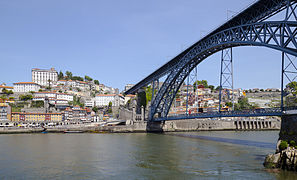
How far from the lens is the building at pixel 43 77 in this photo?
145875mm

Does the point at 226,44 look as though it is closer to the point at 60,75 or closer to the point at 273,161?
the point at 273,161

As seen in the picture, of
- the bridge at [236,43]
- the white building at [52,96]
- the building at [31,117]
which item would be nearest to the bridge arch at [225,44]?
the bridge at [236,43]

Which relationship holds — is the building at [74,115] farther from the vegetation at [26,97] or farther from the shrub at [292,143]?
the shrub at [292,143]

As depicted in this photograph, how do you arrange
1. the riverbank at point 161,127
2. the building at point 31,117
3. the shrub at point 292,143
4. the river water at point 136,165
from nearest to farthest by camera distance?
1. the river water at point 136,165
2. the shrub at point 292,143
3. the riverbank at point 161,127
4. the building at point 31,117

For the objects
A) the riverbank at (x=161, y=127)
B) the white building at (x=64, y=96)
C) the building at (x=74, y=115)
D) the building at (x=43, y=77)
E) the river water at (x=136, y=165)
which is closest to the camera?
the river water at (x=136, y=165)

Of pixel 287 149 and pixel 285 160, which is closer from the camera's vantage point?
pixel 285 160

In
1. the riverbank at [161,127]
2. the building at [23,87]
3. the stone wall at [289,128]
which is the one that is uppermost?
the building at [23,87]

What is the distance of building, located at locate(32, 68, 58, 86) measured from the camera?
146 m

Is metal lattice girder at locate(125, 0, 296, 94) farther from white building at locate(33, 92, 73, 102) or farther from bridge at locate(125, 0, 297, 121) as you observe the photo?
white building at locate(33, 92, 73, 102)

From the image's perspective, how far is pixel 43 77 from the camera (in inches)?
5807

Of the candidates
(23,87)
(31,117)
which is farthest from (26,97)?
(31,117)

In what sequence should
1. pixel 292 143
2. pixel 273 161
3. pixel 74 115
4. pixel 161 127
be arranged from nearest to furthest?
pixel 292 143 → pixel 273 161 → pixel 161 127 → pixel 74 115

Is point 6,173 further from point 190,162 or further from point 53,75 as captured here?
point 53,75

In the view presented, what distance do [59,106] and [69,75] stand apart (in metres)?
64.1
